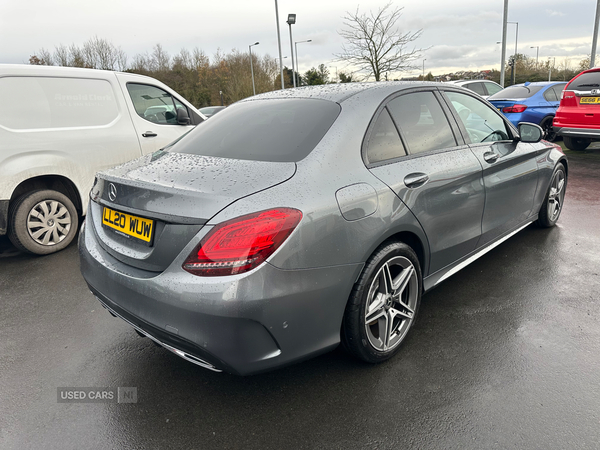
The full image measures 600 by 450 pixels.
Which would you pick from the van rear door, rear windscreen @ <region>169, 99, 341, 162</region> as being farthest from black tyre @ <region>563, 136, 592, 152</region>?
rear windscreen @ <region>169, 99, 341, 162</region>

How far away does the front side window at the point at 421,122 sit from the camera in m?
2.78

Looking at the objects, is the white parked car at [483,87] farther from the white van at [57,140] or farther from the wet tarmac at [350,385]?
the wet tarmac at [350,385]

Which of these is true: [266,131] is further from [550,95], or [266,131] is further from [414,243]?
[550,95]

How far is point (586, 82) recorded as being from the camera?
325 inches

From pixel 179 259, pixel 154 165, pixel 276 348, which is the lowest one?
pixel 276 348

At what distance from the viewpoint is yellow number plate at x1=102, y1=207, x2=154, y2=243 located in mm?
2117

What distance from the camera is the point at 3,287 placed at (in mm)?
3932

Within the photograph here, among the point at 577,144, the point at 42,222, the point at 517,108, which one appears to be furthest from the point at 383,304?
the point at 577,144

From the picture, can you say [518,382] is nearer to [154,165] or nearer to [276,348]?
[276,348]

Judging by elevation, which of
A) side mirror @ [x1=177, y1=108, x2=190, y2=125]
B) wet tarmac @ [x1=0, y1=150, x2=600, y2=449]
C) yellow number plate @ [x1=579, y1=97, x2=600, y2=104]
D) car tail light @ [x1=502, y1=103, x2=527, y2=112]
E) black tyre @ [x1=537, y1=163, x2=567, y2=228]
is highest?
side mirror @ [x1=177, y1=108, x2=190, y2=125]

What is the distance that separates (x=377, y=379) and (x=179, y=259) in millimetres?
1269

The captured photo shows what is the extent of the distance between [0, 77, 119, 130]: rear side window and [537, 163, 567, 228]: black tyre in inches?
190

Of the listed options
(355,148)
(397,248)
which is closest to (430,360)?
(397,248)

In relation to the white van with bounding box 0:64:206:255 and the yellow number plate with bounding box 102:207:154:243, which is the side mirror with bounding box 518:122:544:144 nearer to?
the yellow number plate with bounding box 102:207:154:243
